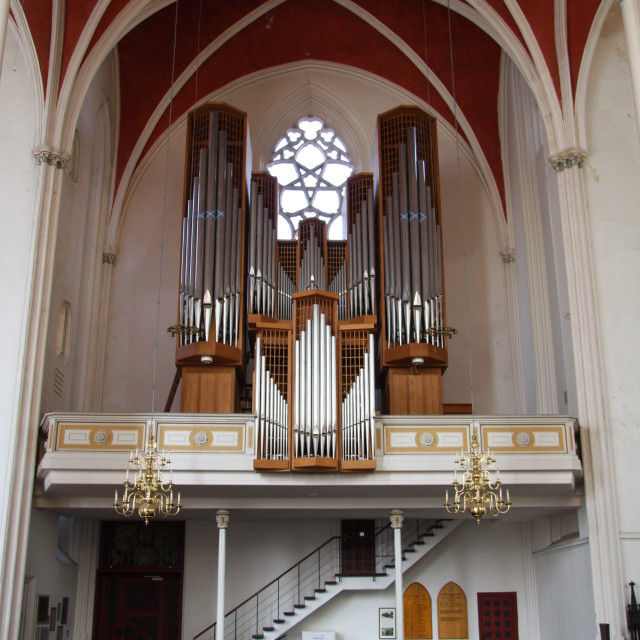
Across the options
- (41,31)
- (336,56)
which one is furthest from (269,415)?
A: (336,56)

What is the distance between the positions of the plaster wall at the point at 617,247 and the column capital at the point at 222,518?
19.0ft

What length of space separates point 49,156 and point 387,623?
9687 mm

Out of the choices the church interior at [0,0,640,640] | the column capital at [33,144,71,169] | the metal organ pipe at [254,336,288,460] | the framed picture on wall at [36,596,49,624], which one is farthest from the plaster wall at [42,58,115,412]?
the metal organ pipe at [254,336,288,460]

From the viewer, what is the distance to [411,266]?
1559 centimetres

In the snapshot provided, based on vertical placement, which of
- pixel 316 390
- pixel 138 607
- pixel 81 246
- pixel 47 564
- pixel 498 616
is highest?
pixel 81 246

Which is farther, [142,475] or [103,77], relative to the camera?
[103,77]

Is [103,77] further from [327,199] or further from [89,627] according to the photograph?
[89,627]

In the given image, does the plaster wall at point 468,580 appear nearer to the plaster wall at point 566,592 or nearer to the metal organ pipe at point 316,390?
the plaster wall at point 566,592

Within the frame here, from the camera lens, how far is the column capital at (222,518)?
46.9ft

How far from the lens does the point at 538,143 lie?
17.0 metres

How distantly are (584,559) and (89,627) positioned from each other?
865 centimetres

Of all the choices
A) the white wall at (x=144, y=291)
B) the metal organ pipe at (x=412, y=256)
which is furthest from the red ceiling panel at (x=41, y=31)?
the metal organ pipe at (x=412, y=256)

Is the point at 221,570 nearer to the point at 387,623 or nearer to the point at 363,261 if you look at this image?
the point at 387,623

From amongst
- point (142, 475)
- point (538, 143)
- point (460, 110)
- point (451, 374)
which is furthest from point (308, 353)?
point (460, 110)
